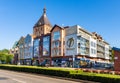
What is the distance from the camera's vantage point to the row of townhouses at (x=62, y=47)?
67875mm

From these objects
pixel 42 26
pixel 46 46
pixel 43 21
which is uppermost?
pixel 43 21

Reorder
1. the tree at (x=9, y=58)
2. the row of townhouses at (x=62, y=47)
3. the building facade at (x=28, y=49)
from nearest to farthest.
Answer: the row of townhouses at (x=62, y=47)
the building facade at (x=28, y=49)
the tree at (x=9, y=58)

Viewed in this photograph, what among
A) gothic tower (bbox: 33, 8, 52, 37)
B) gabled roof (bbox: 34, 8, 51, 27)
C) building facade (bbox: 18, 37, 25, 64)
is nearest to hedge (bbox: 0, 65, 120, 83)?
gothic tower (bbox: 33, 8, 52, 37)

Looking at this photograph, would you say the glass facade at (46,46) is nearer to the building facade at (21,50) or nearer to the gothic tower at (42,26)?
the gothic tower at (42,26)

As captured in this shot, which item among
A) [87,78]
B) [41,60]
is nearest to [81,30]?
[41,60]

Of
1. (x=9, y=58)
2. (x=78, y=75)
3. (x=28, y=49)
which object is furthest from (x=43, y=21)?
(x=78, y=75)

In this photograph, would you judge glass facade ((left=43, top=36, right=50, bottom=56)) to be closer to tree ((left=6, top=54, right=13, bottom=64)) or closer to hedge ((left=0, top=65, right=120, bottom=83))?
tree ((left=6, top=54, right=13, bottom=64))

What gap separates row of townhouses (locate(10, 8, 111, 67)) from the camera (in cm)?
6788

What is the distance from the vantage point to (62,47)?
71.2 m

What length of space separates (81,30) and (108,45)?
138 feet

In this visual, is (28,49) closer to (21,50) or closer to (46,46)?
(21,50)

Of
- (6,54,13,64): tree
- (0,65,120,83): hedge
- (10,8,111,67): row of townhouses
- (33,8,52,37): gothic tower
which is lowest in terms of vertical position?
(6,54,13,64): tree

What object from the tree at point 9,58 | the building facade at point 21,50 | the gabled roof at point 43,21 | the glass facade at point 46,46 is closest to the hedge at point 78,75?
the glass facade at point 46,46

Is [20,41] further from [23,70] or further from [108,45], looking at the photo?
[23,70]
